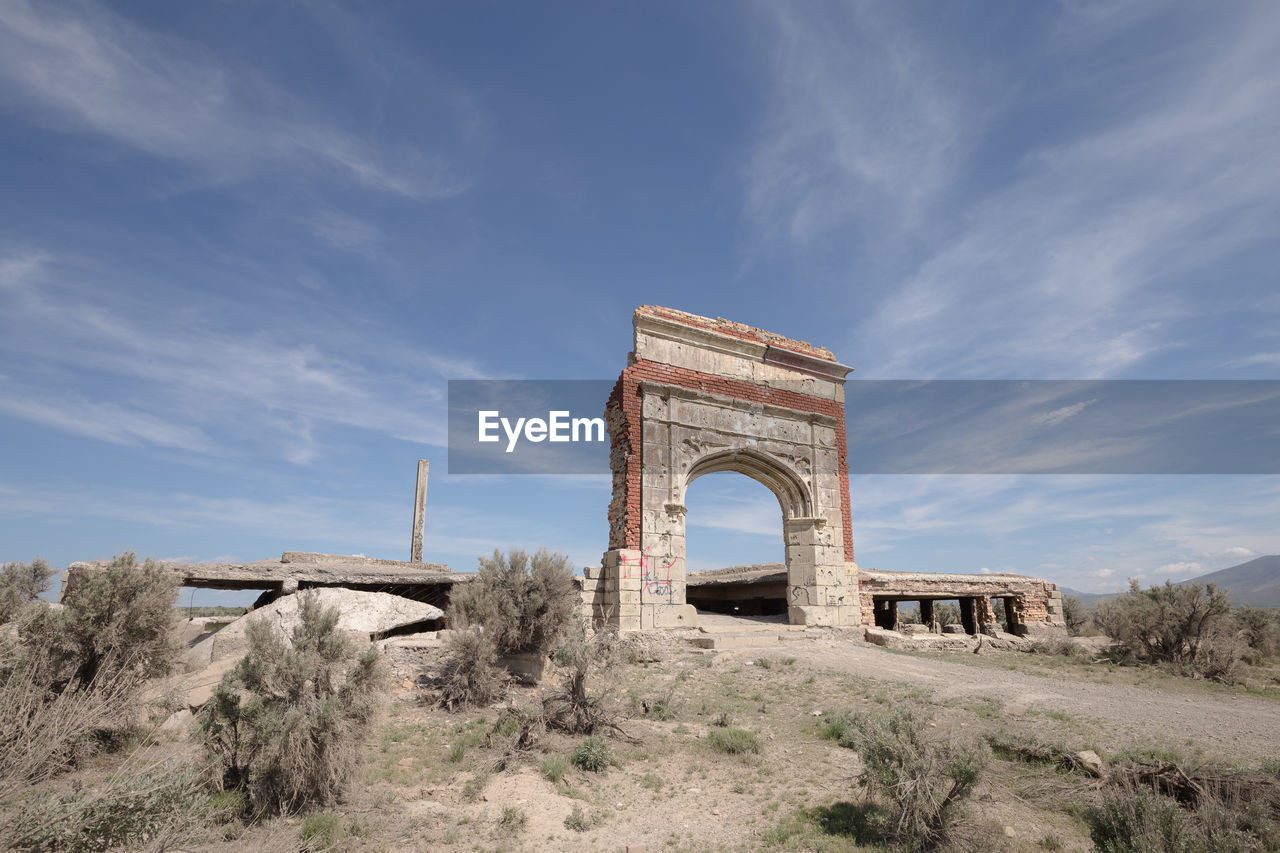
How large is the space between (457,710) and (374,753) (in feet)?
5.74

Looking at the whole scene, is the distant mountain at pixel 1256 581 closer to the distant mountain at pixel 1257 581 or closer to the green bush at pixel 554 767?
the distant mountain at pixel 1257 581

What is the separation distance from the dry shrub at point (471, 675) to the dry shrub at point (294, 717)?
275cm

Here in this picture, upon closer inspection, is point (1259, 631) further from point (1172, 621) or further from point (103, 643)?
point (103, 643)

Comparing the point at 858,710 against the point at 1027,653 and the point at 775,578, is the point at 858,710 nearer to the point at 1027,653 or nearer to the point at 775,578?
the point at 1027,653

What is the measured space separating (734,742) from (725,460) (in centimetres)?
952

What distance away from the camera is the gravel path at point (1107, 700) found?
756 centimetres

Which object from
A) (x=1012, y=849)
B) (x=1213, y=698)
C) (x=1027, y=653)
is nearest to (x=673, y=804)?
(x=1012, y=849)

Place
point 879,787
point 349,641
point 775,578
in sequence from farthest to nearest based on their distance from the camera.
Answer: point 775,578 < point 349,641 < point 879,787

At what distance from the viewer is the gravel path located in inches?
298

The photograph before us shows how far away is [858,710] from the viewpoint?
8891mm

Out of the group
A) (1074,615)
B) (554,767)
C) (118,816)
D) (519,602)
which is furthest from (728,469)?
(1074,615)

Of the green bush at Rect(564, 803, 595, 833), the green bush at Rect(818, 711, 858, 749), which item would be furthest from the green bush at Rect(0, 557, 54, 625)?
the green bush at Rect(818, 711, 858, 749)

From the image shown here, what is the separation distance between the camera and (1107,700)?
31.8 ft

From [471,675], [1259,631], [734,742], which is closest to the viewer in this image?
[734,742]
